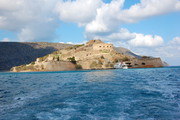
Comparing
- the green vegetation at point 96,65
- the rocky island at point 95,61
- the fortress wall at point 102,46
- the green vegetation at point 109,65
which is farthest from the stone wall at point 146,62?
the fortress wall at point 102,46

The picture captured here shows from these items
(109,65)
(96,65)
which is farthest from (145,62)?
(96,65)

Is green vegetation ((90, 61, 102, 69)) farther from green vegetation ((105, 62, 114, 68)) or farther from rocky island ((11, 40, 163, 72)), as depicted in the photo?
green vegetation ((105, 62, 114, 68))

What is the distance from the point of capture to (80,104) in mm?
13938

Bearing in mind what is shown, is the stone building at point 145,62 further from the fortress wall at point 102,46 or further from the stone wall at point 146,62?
the fortress wall at point 102,46

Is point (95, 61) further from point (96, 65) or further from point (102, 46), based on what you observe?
point (102, 46)

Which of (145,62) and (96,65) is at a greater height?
(145,62)

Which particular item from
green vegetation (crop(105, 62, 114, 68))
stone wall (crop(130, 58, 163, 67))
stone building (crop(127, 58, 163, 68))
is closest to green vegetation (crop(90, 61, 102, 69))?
green vegetation (crop(105, 62, 114, 68))

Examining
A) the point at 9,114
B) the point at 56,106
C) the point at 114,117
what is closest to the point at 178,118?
the point at 114,117

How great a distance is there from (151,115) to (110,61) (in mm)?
105889

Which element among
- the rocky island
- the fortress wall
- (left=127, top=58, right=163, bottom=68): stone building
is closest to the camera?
the rocky island

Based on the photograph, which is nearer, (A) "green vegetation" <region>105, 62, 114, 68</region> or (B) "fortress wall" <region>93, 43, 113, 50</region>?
(A) "green vegetation" <region>105, 62, 114, 68</region>

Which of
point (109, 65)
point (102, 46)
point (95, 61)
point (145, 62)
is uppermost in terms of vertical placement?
point (102, 46)

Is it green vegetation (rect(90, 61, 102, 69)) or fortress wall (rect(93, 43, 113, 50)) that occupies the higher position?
fortress wall (rect(93, 43, 113, 50))

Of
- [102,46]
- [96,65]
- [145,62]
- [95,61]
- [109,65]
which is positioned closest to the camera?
[96,65]
